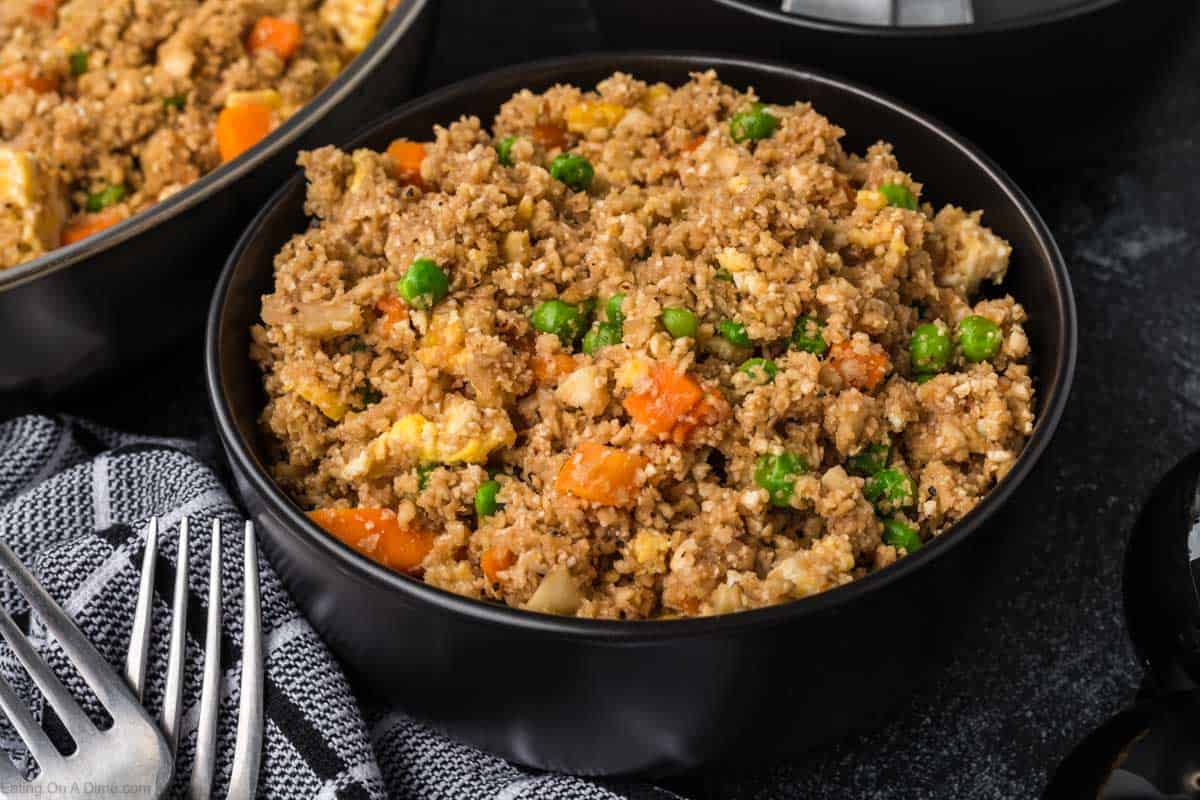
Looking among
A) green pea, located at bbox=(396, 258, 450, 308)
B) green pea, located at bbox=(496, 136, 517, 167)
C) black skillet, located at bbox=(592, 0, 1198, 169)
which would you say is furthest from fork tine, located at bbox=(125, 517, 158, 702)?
black skillet, located at bbox=(592, 0, 1198, 169)

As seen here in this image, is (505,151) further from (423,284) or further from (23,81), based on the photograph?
(23,81)

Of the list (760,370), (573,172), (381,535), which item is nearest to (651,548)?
(760,370)

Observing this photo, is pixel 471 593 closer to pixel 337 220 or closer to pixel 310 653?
pixel 310 653

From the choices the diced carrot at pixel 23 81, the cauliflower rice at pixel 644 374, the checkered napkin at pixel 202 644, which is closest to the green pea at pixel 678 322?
the cauliflower rice at pixel 644 374

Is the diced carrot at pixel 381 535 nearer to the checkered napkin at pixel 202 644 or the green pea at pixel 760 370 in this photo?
the checkered napkin at pixel 202 644

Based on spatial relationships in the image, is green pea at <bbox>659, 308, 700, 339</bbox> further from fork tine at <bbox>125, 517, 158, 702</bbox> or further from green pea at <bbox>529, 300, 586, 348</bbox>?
fork tine at <bbox>125, 517, 158, 702</bbox>

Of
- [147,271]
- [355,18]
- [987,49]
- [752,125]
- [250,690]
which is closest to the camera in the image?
[250,690]
